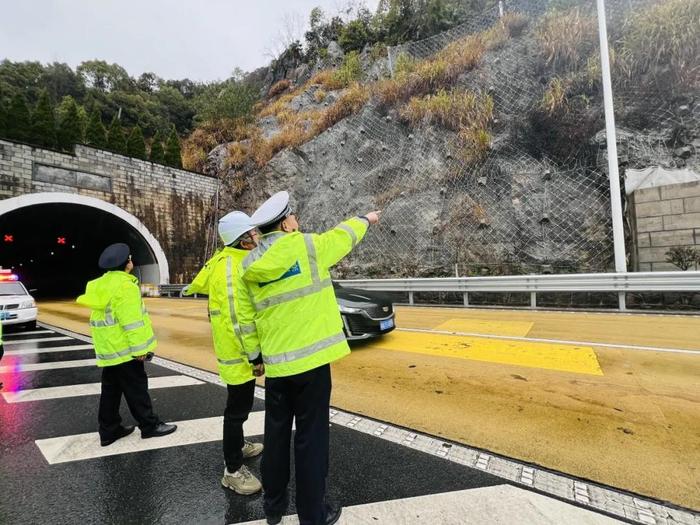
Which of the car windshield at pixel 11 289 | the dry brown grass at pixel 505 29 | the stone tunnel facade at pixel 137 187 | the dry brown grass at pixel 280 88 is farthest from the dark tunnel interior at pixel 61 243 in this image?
the dry brown grass at pixel 505 29

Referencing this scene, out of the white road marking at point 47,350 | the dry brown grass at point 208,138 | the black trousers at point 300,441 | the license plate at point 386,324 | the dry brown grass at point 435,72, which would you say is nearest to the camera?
the black trousers at point 300,441

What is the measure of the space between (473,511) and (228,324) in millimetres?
1942

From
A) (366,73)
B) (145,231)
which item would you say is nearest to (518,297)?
(366,73)

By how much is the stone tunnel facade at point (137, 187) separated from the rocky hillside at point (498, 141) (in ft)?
19.6

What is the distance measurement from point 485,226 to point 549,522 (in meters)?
12.4

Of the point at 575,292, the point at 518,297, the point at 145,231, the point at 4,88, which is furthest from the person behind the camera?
the point at 4,88

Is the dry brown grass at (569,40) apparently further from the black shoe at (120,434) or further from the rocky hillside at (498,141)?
the black shoe at (120,434)

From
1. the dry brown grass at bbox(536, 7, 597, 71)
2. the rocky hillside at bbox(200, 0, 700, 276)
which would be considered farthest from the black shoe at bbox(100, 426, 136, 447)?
the dry brown grass at bbox(536, 7, 597, 71)

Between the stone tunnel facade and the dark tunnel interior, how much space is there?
102 centimetres

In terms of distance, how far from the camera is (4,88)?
36906 millimetres

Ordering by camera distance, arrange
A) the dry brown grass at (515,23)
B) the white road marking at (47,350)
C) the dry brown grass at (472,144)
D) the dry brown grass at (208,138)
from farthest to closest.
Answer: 1. the dry brown grass at (208,138)
2. the dry brown grass at (515,23)
3. the dry brown grass at (472,144)
4. the white road marking at (47,350)

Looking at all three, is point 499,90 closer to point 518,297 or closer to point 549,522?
point 518,297

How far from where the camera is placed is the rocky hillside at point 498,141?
12102mm

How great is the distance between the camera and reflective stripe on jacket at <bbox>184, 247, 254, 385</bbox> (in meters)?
2.67
